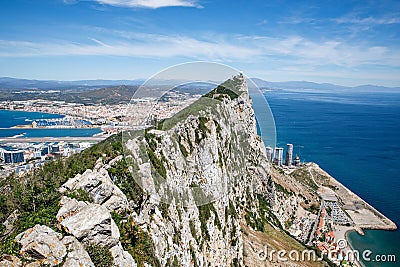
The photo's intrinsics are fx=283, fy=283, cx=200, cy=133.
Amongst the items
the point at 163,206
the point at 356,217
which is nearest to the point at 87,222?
the point at 163,206

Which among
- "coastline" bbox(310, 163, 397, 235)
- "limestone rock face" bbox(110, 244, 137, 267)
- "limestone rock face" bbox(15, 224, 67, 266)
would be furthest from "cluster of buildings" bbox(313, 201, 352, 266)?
"limestone rock face" bbox(15, 224, 67, 266)

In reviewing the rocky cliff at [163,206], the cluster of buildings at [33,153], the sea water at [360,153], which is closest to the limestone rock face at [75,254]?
the rocky cliff at [163,206]


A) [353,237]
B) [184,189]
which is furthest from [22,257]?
[353,237]

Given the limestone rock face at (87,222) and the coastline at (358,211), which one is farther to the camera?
the coastline at (358,211)

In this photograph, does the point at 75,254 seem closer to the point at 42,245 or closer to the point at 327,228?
the point at 42,245

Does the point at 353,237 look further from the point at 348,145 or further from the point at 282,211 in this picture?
the point at 348,145

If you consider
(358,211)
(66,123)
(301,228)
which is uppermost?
(66,123)

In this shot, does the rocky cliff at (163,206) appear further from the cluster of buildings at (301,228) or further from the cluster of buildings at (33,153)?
the cluster of buildings at (33,153)

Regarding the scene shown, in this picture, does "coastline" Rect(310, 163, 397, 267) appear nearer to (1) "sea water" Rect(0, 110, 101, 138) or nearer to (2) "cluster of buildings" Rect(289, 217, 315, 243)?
(2) "cluster of buildings" Rect(289, 217, 315, 243)

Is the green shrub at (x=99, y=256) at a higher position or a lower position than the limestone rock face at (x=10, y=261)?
lower
